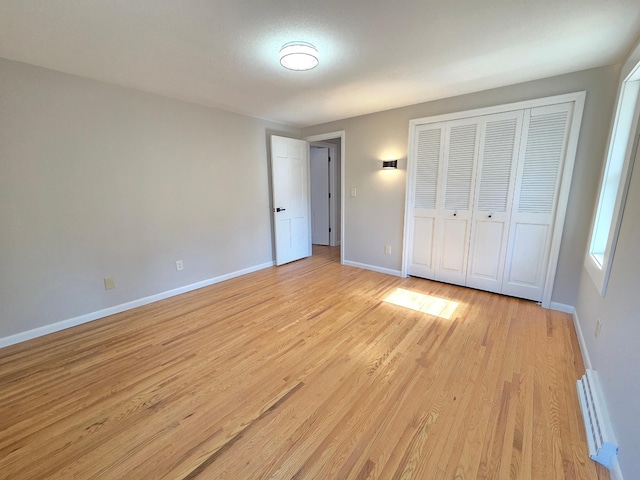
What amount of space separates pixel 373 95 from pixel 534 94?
1.62m

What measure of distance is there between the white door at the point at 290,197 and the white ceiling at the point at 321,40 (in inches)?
57.8

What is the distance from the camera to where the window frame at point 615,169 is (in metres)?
1.68

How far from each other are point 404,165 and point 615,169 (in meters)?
1.98

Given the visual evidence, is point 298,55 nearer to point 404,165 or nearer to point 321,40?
point 321,40

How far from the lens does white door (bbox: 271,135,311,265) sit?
4.21 metres

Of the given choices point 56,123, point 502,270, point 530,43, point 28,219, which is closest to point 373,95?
point 530,43

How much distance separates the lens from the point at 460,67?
7.64 ft

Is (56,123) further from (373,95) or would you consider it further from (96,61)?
(373,95)

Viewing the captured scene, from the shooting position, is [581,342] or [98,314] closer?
[581,342]

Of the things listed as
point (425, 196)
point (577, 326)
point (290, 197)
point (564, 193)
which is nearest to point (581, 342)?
point (577, 326)

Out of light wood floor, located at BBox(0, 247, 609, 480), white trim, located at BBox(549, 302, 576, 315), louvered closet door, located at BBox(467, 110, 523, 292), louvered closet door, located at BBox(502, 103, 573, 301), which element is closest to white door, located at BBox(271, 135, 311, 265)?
light wood floor, located at BBox(0, 247, 609, 480)

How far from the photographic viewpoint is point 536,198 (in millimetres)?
2748

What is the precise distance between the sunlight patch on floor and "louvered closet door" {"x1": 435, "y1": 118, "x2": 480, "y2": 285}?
1.91ft

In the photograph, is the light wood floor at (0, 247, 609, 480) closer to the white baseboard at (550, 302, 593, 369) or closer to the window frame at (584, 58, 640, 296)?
the white baseboard at (550, 302, 593, 369)
